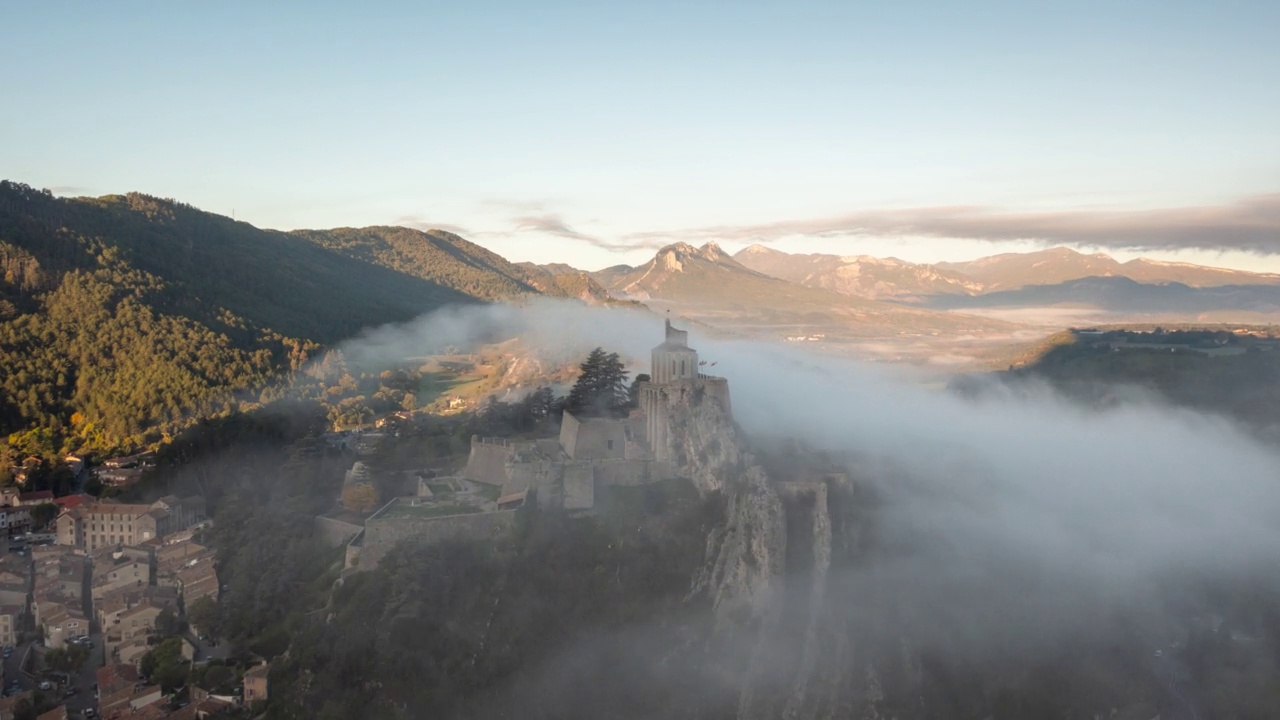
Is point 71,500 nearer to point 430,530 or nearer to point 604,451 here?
point 430,530

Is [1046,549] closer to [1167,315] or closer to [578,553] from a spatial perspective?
[578,553]

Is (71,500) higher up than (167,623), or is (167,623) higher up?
(71,500)

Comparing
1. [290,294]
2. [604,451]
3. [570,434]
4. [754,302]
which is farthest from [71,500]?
[754,302]

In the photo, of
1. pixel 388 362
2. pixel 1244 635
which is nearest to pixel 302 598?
pixel 1244 635

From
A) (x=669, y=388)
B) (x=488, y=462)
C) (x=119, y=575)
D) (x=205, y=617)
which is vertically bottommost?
(x=205, y=617)

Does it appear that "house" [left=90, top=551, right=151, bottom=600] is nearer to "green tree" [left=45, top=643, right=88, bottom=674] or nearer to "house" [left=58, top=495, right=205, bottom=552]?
Answer: "house" [left=58, top=495, right=205, bottom=552]

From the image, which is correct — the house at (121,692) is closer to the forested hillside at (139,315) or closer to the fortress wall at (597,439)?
the fortress wall at (597,439)
